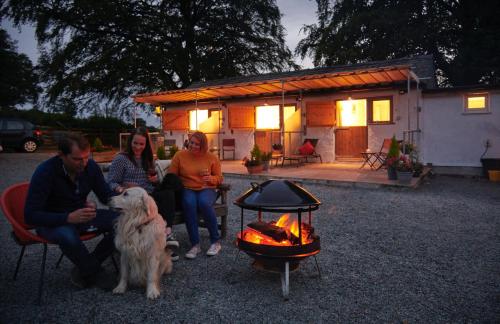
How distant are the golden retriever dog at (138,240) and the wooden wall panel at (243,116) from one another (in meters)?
9.99

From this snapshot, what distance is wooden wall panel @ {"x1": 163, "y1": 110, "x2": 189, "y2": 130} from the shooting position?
14.4m

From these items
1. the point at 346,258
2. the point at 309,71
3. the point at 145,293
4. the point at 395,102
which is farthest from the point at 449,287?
the point at 309,71

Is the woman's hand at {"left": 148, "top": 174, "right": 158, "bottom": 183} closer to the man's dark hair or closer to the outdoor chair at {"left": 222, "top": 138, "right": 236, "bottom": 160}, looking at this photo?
the man's dark hair

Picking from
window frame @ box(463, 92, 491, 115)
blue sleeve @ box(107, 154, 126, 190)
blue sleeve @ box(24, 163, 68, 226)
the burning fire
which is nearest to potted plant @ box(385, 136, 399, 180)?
window frame @ box(463, 92, 491, 115)

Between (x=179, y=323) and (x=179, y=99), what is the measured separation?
12329mm

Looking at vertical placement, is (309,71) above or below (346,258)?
above

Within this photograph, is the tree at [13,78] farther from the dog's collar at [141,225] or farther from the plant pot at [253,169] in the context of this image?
the dog's collar at [141,225]

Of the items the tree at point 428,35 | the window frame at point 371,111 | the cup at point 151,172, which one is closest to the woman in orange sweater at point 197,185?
the cup at point 151,172

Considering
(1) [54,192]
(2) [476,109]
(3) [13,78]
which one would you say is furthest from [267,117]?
(3) [13,78]

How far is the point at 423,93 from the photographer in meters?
10.4

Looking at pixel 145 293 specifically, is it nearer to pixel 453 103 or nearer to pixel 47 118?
pixel 453 103

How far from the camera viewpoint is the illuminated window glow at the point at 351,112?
36.4 ft

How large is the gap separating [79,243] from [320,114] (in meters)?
9.33

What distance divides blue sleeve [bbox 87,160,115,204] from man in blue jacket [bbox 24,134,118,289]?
0.04 metres
